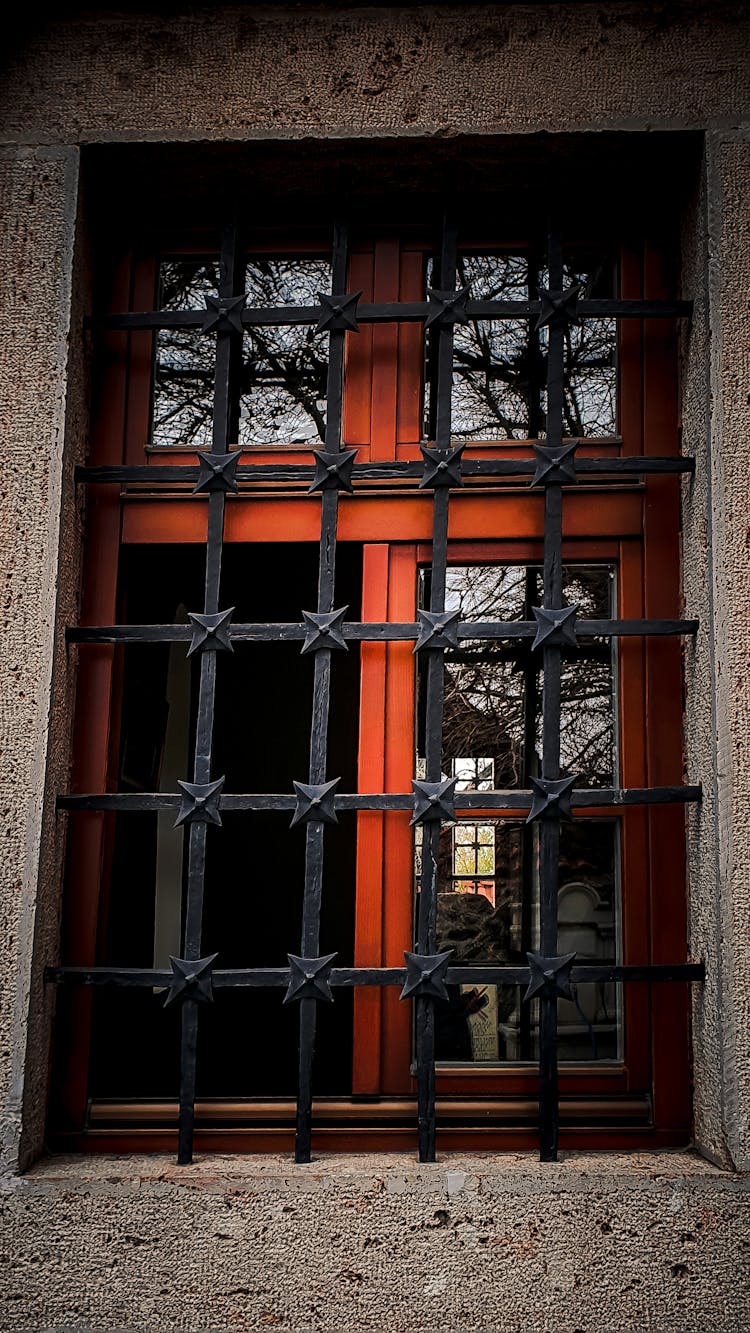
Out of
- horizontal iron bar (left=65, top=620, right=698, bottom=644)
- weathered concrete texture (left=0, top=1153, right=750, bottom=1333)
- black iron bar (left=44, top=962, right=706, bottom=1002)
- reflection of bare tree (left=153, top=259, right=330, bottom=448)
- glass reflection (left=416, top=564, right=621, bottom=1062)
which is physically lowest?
weathered concrete texture (left=0, top=1153, right=750, bottom=1333)

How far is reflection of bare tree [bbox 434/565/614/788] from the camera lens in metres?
2.42

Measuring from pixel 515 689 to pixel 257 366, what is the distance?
41.2 inches

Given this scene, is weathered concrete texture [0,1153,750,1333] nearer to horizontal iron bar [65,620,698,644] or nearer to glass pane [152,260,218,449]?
horizontal iron bar [65,620,698,644]

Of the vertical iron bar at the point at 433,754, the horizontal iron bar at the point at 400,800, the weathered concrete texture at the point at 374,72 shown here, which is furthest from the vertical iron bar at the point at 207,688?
the vertical iron bar at the point at 433,754

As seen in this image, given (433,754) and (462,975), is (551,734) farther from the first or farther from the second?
(462,975)

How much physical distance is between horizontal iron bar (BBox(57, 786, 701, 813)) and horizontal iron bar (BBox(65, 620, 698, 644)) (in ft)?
1.14

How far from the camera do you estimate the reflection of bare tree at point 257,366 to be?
2.58m

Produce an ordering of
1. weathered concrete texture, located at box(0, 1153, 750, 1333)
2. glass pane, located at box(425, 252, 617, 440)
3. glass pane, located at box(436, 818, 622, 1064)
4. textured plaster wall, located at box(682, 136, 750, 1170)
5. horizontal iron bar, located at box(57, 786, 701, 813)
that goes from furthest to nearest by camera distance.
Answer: glass pane, located at box(425, 252, 617, 440) < glass pane, located at box(436, 818, 622, 1064) < horizontal iron bar, located at box(57, 786, 701, 813) < textured plaster wall, located at box(682, 136, 750, 1170) < weathered concrete texture, located at box(0, 1153, 750, 1333)

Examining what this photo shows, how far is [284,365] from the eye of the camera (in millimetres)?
2607

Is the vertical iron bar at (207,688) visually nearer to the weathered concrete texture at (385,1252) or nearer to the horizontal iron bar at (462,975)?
the horizontal iron bar at (462,975)

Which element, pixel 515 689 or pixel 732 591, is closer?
pixel 732 591

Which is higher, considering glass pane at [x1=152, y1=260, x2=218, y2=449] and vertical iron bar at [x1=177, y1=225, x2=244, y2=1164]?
glass pane at [x1=152, y1=260, x2=218, y2=449]

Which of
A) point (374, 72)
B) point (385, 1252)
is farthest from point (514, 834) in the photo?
point (374, 72)

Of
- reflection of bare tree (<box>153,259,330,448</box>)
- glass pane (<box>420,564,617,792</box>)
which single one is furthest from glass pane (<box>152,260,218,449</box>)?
glass pane (<box>420,564,617,792</box>)
